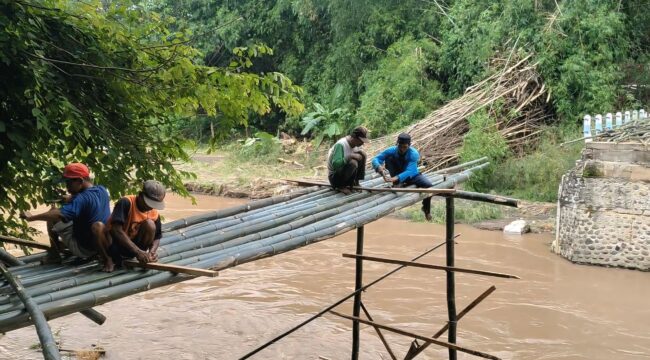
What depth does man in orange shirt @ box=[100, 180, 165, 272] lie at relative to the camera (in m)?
3.34

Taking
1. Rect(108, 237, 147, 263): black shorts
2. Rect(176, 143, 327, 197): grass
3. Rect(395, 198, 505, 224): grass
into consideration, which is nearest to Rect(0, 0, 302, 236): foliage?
Rect(108, 237, 147, 263): black shorts

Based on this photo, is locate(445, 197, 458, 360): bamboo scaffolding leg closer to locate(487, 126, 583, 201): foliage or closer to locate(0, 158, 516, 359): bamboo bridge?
locate(0, 158, 516, 359): bamboo bridge

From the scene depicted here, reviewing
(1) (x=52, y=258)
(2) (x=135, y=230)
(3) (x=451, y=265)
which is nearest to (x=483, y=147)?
(3) (x=451, y=265)

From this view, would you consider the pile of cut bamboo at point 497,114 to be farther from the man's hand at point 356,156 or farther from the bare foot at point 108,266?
the bare foot at point 108,266

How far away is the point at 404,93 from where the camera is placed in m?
18.3

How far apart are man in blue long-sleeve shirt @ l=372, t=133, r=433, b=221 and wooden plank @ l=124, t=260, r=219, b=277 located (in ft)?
9.05

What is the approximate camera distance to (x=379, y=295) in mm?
9711

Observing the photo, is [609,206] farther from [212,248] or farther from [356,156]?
[212,248]

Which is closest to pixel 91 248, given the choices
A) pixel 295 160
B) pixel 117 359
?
pixel 117 359

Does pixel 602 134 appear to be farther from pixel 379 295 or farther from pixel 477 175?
pixel 379 295

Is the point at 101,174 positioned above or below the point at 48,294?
above

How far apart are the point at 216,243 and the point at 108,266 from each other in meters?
0.74

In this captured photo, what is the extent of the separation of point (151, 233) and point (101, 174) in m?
1.20

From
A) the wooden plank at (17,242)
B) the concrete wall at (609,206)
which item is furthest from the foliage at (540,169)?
the wooden plank at (17,242)
